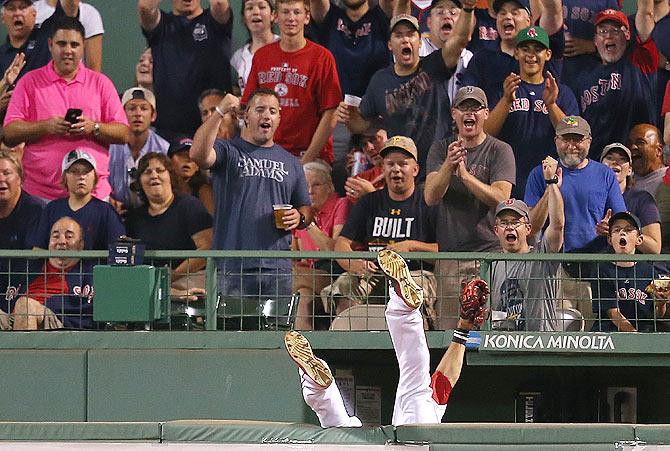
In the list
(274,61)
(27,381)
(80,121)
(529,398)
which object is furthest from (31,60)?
(529,398)


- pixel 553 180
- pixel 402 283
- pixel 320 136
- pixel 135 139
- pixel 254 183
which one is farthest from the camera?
pixel 135 139

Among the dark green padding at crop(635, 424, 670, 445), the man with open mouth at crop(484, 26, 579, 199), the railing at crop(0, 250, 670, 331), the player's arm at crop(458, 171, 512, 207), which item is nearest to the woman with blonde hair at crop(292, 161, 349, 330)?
the railing at crop(0, 250, 670, 331)

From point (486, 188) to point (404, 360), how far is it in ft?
11.2

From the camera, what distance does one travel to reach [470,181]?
11.8 metres

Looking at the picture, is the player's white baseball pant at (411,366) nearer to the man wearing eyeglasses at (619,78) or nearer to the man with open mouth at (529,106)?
the man with open mouth at (529,106)

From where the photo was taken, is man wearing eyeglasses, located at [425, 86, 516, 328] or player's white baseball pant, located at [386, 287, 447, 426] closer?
player's white baseball pant, located at [386, 287, 447, 426]

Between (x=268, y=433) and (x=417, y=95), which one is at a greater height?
(x=417, y=95)

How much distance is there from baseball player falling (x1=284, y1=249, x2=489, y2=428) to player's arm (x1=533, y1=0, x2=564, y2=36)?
4.60 m

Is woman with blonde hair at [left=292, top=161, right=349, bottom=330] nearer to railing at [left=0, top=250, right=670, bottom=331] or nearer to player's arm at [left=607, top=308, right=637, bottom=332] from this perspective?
railing at [left=0, top=250, right=670, bottom=331]

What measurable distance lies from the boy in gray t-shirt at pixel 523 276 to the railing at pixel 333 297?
0.02 m

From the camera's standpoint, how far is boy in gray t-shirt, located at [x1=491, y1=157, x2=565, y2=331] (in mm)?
11219

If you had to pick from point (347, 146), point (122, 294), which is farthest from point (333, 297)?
point (347, 146)

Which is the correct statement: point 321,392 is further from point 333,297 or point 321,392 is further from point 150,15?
point 150,15

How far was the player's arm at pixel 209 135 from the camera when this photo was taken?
460 inches
